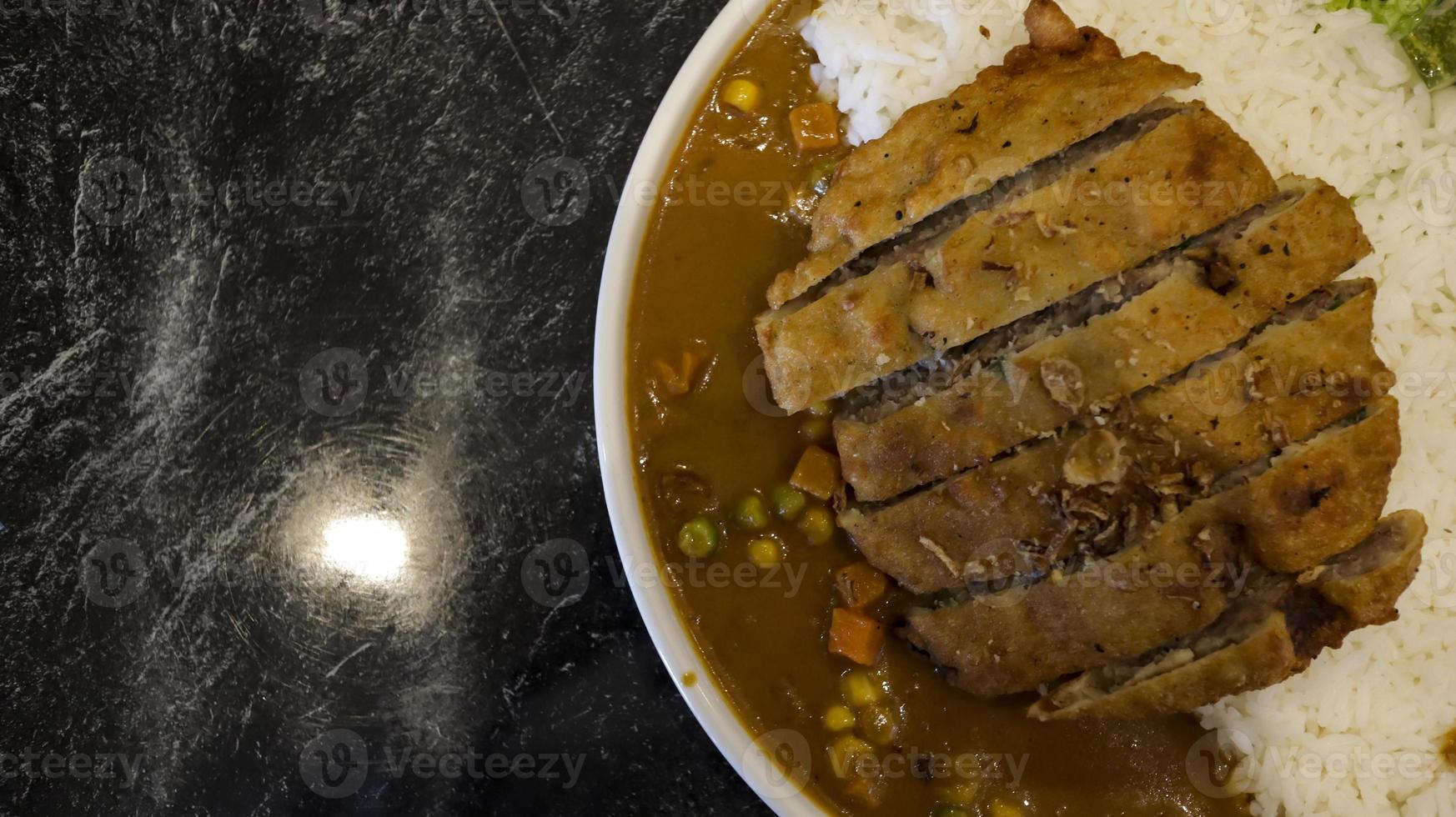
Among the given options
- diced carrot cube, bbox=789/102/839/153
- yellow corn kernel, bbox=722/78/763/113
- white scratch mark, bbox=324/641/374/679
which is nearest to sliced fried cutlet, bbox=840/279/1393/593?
diced carrot cube, bbox=789/102/839/153

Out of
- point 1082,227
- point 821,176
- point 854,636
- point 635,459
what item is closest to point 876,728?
point 854,636

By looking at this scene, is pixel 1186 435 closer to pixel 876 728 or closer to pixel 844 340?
pixel 844 340

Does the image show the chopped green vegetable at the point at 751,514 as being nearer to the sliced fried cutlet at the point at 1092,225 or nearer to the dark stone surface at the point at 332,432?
the dark stone surface at the point at 332,432

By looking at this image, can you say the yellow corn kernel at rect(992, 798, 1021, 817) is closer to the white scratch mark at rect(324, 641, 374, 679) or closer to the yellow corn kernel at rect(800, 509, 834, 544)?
the yellow corn kernel at rect(800, 509, 834, 544)

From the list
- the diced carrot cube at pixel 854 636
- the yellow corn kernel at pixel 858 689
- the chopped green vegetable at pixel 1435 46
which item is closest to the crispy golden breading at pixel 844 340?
the diced carrot cube at pixel 854 636

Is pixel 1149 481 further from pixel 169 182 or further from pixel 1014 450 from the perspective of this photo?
pixel 169 182
